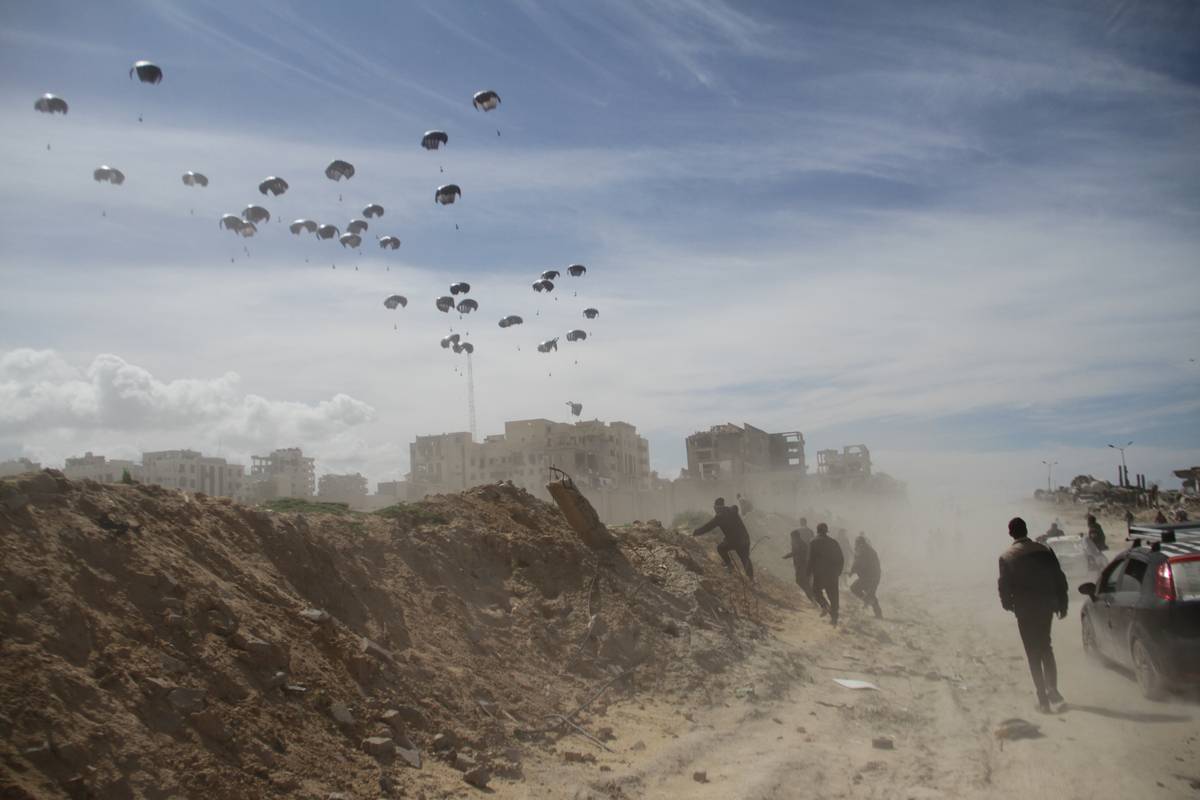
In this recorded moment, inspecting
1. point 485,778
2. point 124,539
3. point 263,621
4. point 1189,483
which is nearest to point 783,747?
point 485,778

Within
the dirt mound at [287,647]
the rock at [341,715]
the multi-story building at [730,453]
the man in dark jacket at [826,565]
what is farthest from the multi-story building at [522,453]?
the rock at [341,715]

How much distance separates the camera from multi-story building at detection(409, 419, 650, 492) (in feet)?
264

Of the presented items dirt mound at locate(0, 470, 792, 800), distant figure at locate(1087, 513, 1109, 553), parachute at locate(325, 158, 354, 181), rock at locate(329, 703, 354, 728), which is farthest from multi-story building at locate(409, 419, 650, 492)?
rock at locate(329, 703, 354, 728)

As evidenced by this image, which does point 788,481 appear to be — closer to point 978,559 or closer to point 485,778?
point 978,559

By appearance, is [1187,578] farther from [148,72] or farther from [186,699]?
[148,72]

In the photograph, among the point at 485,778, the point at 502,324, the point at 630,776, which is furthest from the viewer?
the point at 502,324

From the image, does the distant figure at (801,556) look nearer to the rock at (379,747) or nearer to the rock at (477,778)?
the rock at (477,778)

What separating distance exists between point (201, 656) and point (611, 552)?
25.1 feet

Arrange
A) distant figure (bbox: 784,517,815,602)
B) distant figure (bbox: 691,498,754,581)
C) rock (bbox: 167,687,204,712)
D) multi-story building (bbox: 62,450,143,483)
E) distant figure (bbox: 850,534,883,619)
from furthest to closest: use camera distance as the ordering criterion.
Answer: multi-story building (bbox: 62,450,143,483) → distant figure (bbox: 850,534,883,619) → distant figure (bbox: 784,517,815,602) → distant figure (bbox: 691,498,754,581) → rock (bbox: 167,687,204,712)

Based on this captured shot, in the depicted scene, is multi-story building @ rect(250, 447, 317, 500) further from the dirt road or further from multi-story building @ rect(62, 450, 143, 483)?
the dirt road

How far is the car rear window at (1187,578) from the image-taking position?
7.54 metres

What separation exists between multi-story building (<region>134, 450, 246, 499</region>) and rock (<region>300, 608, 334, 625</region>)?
203 ft

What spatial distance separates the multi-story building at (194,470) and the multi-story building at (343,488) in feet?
21.4

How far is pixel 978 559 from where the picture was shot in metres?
36.0
